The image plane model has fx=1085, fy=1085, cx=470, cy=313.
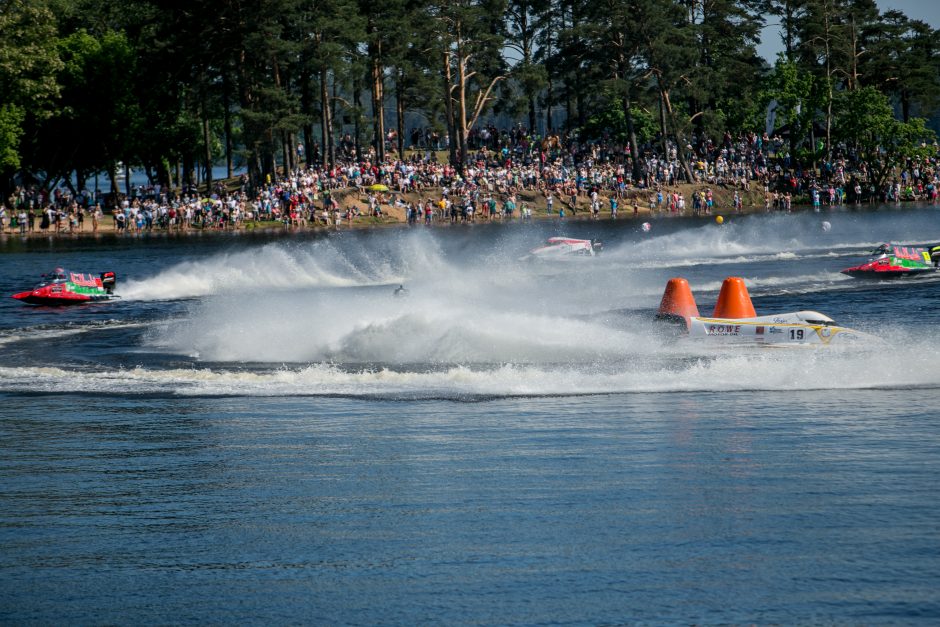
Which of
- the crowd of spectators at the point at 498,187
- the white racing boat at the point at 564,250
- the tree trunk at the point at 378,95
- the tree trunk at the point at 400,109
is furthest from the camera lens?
the tree trunk at the point at 400,109

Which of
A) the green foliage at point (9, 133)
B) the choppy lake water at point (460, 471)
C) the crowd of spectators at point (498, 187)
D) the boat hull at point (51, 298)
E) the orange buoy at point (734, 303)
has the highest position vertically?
the green foliage at point (9, 133)

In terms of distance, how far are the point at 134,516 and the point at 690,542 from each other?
19.1 feet

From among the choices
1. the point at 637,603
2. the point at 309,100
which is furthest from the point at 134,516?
the point at 309,100

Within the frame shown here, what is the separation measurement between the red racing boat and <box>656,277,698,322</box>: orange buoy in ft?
68.5

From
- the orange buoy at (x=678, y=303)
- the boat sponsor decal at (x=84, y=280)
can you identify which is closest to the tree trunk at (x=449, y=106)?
the boat sponsor decal at (x=84, y=280)

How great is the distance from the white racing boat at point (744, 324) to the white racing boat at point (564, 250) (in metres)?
22.2

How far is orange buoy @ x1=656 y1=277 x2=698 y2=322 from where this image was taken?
2270 centimetres

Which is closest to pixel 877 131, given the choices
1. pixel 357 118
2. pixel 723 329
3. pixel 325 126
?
pixel 357 118

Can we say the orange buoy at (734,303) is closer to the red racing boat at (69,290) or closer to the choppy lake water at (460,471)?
the choppy lake water at (460,471)

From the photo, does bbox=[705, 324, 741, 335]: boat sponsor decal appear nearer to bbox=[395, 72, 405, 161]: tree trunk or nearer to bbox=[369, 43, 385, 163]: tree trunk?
bbox=[369, 43, 385, 163]: tree trunk

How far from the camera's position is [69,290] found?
35.3 metres

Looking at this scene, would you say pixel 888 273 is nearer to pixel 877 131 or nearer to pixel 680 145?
pixel 680 145

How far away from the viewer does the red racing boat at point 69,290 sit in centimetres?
3492

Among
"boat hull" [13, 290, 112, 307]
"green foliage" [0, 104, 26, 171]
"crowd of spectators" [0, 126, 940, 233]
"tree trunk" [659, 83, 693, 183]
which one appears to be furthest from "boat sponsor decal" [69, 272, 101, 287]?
"tree trunk" [659, 83, 693, 183]
